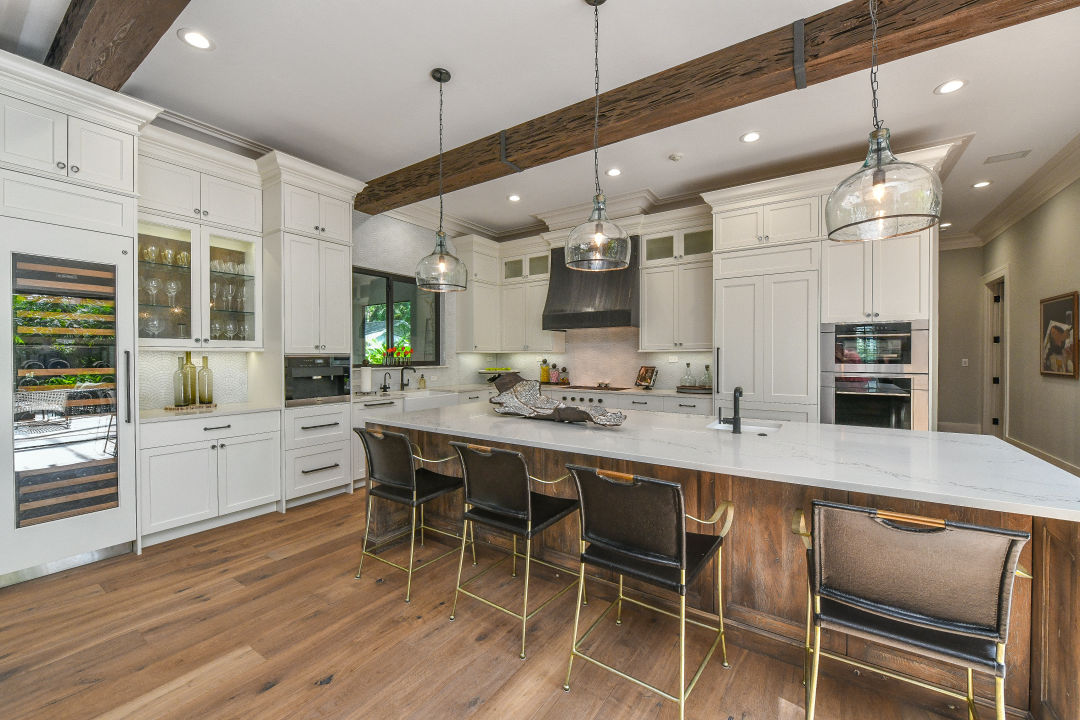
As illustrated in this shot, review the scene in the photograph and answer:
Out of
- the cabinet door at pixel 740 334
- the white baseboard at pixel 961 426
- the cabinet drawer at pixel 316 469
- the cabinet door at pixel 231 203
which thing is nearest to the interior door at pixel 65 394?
the cabinet door at pixel 231 203

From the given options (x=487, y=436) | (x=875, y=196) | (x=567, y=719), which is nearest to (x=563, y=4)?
(x=875, y=196)

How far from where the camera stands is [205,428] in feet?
10.7

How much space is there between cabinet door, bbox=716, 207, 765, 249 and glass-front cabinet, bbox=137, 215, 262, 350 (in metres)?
4.16

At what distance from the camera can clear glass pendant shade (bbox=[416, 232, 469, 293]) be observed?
294 centimetres

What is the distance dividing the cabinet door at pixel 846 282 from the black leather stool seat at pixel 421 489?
337 cm

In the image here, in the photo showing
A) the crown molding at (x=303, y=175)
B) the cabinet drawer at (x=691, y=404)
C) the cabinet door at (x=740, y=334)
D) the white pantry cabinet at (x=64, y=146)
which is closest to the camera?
the white pantry cabinet at (x=64, y=146)

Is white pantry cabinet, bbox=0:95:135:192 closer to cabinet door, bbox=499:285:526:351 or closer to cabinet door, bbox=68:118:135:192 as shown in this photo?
cabinet door, bbox=68:118:135:192

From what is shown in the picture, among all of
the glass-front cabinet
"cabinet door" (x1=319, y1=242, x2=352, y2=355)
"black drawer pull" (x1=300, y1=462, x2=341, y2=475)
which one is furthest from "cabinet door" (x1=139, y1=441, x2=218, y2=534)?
"cabinet door" (x1=319, y1=242, x2=352, y2=355)

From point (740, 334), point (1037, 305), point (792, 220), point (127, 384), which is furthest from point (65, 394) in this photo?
point (1037, 305)

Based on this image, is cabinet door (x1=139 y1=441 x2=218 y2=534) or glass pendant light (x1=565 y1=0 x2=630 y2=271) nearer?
glass pendant light (x1=565 y1=0 x2=630 y2=271)

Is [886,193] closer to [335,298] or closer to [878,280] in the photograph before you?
[878,280]

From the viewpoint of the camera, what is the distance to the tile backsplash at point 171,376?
11.2 feet

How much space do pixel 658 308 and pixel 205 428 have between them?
13.9 feet

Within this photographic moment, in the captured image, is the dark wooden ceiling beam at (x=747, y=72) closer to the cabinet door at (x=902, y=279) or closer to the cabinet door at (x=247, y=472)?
the cabinet door at (x=902, y=279)
